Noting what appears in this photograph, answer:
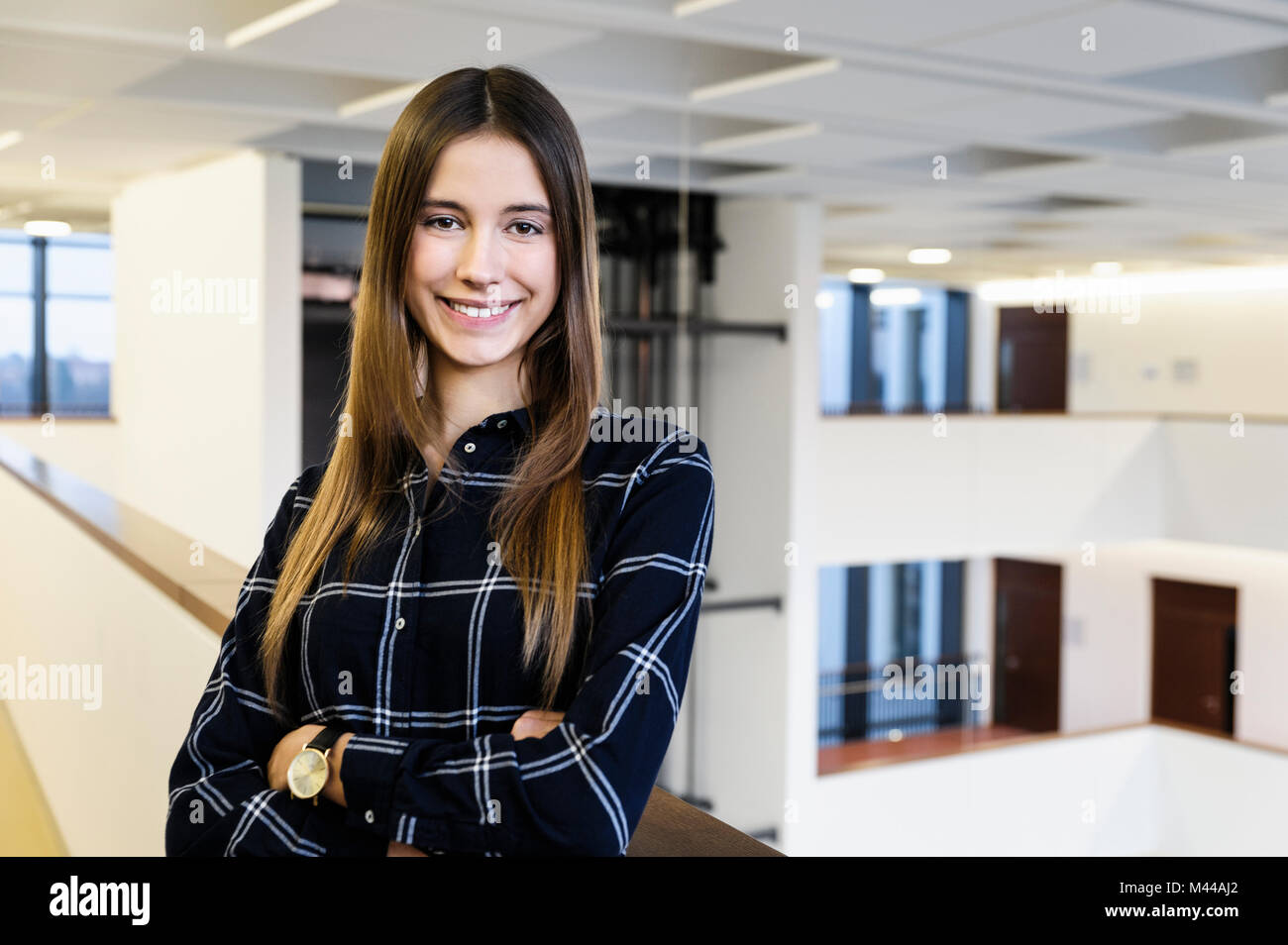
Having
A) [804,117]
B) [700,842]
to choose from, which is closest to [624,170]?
[804,117]

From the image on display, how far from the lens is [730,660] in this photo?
749cm

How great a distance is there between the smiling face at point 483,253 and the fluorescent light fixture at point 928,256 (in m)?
8.19

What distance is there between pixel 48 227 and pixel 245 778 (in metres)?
7.70

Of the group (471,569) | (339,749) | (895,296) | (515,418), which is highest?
(895,296)

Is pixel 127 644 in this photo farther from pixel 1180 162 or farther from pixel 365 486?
pixel 1180 162

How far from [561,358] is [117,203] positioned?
648cm

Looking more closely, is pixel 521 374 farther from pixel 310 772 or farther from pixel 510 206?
pixel 310 772

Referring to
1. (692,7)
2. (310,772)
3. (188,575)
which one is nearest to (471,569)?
(310,772)

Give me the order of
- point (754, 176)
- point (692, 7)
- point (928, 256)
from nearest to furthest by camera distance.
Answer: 1. point (692, 7)
2. point (754, 176)
3. point (928, 256)

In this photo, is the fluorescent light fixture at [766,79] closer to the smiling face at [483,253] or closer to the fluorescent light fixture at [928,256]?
the smiling face at [483,253]

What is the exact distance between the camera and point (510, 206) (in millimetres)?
1181

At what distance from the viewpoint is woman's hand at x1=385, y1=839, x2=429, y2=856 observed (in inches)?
43.6

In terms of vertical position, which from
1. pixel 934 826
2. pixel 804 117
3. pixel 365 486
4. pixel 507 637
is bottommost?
pixel 934 826
